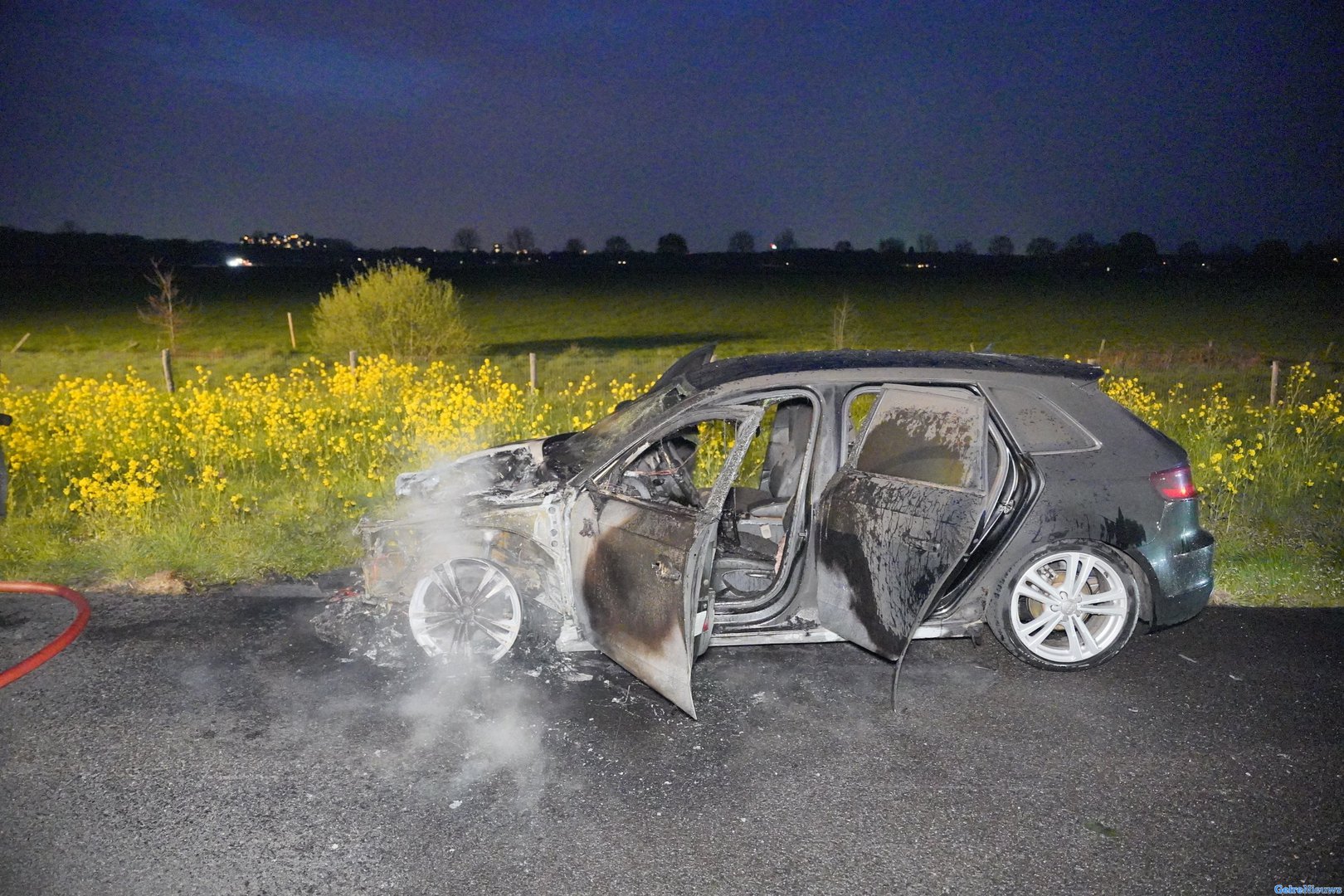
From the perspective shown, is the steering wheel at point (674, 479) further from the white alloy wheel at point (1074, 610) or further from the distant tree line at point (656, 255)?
the distant tree line at point (656, 255)

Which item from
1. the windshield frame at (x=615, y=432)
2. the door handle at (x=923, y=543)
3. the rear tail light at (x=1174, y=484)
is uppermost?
the windshield frame at (x=615, y=432)

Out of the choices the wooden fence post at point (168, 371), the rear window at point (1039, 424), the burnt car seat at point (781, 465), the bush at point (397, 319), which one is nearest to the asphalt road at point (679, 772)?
the burnt car seat at point (781, 465)

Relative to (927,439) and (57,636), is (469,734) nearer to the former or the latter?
(927,439)

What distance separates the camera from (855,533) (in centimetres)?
424

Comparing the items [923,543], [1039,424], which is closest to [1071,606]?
[1039,424]

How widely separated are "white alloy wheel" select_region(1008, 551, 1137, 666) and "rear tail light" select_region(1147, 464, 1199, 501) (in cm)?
48

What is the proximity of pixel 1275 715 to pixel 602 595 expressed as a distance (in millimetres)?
3253

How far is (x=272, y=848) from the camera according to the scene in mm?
3295

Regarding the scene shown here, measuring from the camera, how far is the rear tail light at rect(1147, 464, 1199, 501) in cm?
463

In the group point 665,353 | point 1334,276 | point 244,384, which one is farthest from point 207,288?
point 1334,276

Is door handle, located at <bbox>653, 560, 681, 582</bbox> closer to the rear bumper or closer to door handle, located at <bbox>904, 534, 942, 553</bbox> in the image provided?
door handle, located at <bbox>904, 534, 942, 553</bbox>

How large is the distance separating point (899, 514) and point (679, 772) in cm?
152

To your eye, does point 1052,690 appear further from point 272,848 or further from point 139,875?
point 139,875

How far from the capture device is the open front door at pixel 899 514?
13.3 feet
